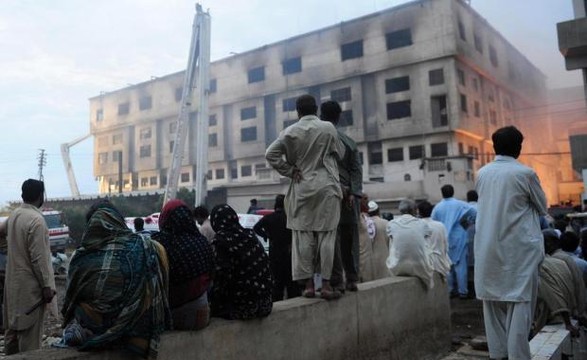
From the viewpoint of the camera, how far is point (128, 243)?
2344mm

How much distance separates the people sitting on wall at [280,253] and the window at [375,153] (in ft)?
100

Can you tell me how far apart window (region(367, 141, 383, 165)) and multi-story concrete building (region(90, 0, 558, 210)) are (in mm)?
85

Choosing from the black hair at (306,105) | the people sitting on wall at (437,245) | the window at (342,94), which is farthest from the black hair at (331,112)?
the window at (342,94)

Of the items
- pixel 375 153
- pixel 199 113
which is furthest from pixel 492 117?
pixel 199 113

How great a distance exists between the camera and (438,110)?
33344 millimetres

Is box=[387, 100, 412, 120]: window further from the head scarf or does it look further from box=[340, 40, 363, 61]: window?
the head scarf

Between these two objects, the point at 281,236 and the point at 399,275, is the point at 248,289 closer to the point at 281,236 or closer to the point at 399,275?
the point at 399,275

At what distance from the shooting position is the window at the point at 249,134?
42.1 m

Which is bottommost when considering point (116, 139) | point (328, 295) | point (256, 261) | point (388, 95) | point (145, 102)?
point (328, 295)

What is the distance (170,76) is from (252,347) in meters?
48.0

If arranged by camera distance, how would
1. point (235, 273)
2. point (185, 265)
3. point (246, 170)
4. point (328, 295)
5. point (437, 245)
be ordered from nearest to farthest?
point (185, 265) < point (235, 273) < point (328, 295) < point (437, 245) < point (246, 170)

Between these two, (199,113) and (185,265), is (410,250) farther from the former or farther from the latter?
(199,113)

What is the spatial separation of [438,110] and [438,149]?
2803 millimetres

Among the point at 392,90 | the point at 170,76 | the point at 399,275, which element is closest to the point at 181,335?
the point at 399,275
